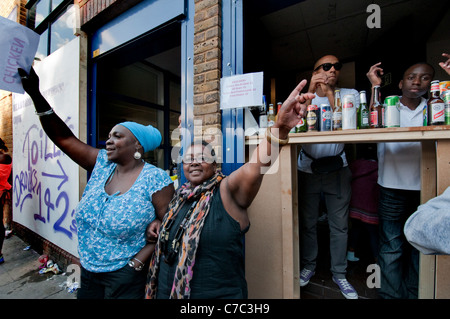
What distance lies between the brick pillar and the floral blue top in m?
0.76

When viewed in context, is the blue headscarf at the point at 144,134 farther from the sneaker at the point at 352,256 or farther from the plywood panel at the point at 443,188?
the sneaker at the point at 352,256

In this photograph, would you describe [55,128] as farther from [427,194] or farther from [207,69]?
[427,194]

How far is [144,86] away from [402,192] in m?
4.93

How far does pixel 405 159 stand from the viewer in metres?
1.82

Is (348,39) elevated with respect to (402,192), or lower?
elevated

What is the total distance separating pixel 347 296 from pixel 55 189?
428 centimetres

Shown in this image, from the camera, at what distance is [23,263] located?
3535 millimetres

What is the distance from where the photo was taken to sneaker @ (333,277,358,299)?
1.95 metres

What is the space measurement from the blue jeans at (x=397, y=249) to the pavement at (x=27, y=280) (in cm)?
356

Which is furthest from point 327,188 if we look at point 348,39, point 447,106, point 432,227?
point 348,39

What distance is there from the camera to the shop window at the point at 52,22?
3.43 metres

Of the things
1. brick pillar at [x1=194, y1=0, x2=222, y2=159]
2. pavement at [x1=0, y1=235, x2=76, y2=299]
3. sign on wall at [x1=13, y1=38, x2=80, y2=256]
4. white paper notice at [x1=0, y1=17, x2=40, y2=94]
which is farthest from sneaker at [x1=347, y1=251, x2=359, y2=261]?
white paper notice at [x1=0, y1=17, x2=40, y2=94]

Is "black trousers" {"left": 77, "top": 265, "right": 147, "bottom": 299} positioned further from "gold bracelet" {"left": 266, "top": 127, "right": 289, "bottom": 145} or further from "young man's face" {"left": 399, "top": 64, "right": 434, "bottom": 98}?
"young man's face" {"left": 399, "top": 64, "right": 434, "bottom": 98}

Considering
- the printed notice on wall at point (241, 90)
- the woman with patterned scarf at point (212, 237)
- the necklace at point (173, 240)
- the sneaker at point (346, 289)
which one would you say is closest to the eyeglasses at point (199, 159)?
the woman with patterned scarf at point (212, 237)
